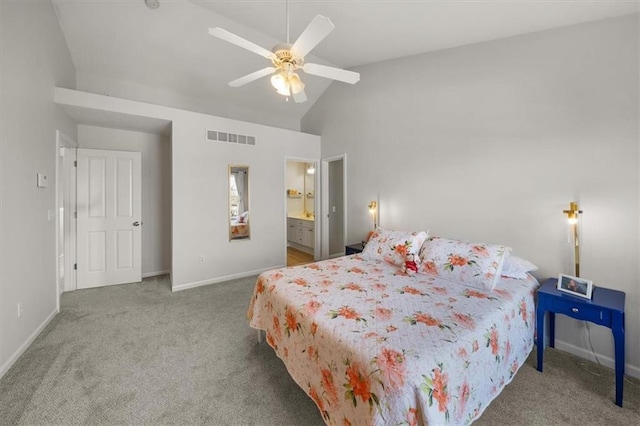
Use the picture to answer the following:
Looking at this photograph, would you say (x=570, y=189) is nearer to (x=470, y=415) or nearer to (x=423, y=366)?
(x=470, y=415)

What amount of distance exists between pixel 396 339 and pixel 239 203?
3434 mm

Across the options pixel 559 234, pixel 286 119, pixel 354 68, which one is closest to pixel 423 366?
pixel 559 234

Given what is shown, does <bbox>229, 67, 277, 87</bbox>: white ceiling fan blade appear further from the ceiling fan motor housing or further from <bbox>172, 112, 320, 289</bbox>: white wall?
A: <bbox>172, 112, 320, 289</bbox>: white wall

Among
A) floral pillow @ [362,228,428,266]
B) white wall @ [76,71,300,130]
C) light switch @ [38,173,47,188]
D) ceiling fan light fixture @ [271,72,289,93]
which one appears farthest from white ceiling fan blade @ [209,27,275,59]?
white wall @ [76,71,300,130]

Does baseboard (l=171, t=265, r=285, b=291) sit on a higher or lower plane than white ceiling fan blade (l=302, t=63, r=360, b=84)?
lower

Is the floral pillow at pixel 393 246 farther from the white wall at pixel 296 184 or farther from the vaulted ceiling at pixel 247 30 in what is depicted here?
the white wall at pixel 296 184

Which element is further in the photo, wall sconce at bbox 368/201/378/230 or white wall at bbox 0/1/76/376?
wall sconce at bbox 368/201/378/230

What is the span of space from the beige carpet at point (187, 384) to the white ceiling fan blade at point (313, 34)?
242cm

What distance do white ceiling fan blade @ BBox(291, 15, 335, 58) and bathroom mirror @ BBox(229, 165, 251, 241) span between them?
252 cm

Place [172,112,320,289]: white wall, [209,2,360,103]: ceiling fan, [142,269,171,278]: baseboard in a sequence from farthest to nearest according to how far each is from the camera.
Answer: [142,269,171,278]: baseboard
[172,112,320,289]: white wall
[209,2,360,103]: ceiling fan

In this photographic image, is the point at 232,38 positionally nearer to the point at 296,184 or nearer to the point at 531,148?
the point at 531,148

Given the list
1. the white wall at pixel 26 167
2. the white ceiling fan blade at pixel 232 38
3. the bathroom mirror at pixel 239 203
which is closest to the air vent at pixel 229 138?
the bathroom mirror at pixel 239 203

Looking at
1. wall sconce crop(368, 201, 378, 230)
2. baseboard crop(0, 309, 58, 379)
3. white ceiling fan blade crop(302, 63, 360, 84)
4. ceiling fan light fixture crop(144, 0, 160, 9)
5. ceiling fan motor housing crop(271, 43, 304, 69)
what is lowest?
baseboard crop(0, 309, 58, 379)

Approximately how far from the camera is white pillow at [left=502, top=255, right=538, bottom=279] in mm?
2270
